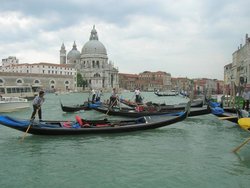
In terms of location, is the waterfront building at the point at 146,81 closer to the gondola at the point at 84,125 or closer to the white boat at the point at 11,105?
the white boat at the point at 11,105

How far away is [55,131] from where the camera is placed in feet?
23.5

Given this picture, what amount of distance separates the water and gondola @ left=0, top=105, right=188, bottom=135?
154 millimetres

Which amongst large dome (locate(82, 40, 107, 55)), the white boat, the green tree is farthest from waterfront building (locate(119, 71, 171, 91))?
the white boat

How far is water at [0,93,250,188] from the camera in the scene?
4.33m

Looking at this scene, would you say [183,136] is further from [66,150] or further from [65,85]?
[65,85]

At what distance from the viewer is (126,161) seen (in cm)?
530

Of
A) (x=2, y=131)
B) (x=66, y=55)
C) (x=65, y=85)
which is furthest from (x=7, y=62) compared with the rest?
(x=2, y=131)

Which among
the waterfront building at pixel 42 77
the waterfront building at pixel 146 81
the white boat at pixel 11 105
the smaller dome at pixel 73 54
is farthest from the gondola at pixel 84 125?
the waterfront building at pixel 146 81

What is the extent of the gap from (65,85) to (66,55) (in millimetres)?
28233

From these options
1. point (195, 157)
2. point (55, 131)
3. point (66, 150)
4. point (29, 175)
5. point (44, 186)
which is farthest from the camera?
point (55, 131)

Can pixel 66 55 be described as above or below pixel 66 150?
above

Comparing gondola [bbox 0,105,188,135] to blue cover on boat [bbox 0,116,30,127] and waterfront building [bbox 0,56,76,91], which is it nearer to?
blue cover on boat [bbox 0,116,30,127]

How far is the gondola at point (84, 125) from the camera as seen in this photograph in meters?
7.02

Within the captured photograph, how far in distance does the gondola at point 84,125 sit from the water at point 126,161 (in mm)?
154
